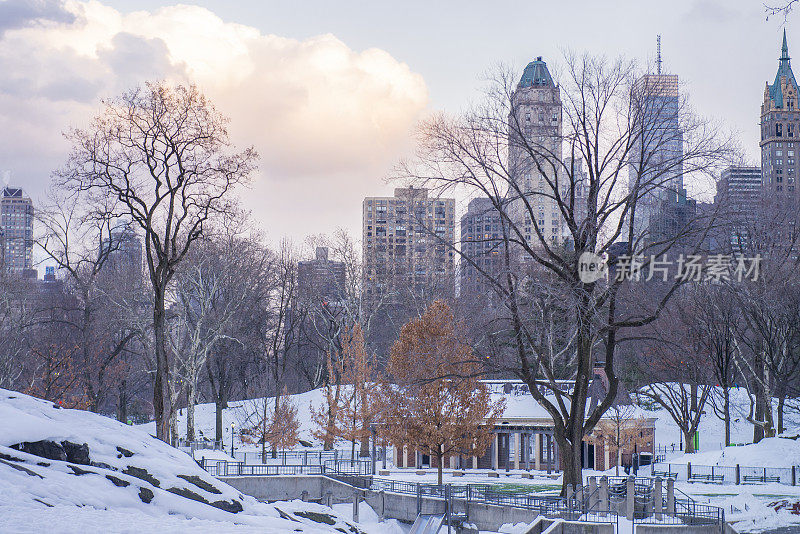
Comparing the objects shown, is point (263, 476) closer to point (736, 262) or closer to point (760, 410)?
point (736, 262)

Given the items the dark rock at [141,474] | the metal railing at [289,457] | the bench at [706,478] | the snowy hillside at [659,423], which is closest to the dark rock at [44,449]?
the dark rock at [141,474]

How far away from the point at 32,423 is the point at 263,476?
25200 millimetres

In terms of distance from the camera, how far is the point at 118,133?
33.2 m

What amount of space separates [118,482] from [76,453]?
1.53 metres

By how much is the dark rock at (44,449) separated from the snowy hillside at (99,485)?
2cm

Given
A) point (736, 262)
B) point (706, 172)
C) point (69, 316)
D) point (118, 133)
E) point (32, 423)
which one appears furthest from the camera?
point (69, 316)

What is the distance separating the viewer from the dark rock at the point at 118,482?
51.8ft

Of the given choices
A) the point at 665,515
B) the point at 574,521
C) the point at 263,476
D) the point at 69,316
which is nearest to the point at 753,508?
the point at 665,515

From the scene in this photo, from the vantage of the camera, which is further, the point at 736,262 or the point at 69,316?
the point at 69,316

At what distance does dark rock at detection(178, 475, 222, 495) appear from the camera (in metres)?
18.1

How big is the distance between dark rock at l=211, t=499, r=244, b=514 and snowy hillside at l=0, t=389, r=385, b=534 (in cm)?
Result: 3

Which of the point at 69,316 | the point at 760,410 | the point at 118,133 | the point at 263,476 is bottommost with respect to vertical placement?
the point at 263,476

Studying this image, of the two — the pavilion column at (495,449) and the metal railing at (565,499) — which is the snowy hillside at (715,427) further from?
the metal railing at (565,499)

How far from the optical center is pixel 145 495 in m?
15.7
